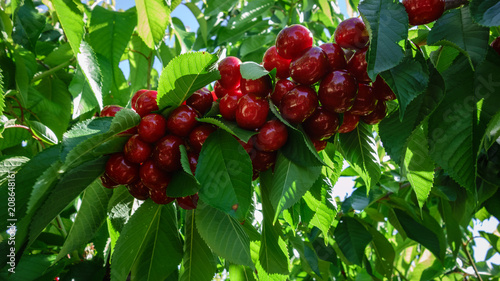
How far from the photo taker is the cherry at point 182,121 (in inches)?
26.4

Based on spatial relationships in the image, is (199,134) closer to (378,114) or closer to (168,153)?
(168,153)

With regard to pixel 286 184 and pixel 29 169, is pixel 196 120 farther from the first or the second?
pixel 29 169

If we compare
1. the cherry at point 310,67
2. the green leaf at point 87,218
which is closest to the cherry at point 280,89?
the cherry at point 310,67

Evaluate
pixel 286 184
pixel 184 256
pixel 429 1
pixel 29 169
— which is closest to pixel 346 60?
pixel 429 1

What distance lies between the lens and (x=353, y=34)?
27.0 inches

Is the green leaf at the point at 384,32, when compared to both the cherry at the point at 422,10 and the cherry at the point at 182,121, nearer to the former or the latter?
the cherry at the point at 422,10

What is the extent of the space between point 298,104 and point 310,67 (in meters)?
0.07

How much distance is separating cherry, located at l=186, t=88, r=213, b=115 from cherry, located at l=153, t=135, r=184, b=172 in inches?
3.7

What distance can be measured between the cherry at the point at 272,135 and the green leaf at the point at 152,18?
574mm

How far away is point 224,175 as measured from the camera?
2.02 feet

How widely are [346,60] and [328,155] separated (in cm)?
22

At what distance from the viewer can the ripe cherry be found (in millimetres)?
675

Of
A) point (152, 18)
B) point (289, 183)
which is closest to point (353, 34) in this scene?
point (289, 183)

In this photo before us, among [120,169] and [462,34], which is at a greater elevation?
[462,34]
